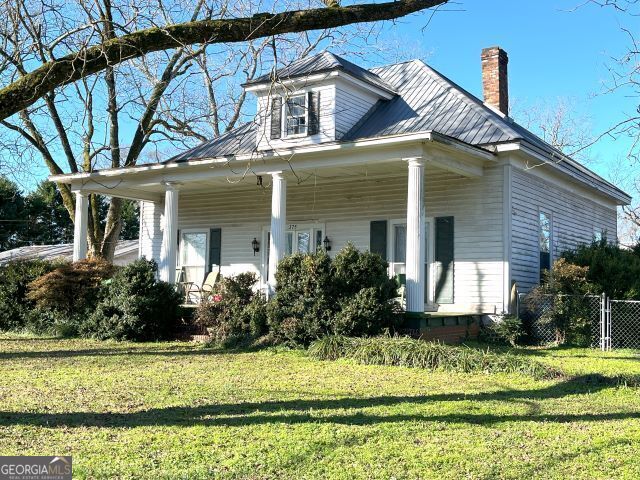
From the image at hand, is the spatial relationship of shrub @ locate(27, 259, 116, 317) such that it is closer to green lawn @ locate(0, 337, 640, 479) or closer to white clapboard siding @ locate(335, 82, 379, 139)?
green lawn @ locate(0, 337, 640, 479)

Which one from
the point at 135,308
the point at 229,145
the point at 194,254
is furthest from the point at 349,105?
the point at 135,308

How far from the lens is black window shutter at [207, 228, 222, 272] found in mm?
18734

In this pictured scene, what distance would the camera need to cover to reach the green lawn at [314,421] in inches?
183

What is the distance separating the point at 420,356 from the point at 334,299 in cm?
245

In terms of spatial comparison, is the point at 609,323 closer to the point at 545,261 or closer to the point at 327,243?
the point at 545,261

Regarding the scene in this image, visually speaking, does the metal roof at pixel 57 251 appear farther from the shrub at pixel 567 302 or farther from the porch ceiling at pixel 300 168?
the shrub at pixel 567 302

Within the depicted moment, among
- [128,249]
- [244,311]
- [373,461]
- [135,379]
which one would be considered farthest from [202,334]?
[128,249]

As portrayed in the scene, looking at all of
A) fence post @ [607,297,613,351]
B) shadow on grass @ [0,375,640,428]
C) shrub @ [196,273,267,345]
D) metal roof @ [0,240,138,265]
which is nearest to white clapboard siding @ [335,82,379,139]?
shrub @ [196,273,267,345]

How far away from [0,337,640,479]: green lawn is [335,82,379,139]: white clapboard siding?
24.1 feet

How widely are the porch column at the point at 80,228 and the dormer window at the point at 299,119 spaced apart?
18.9 ft

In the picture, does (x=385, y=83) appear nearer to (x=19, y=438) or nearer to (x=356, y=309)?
(x=356, y=309)

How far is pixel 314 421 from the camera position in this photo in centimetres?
597

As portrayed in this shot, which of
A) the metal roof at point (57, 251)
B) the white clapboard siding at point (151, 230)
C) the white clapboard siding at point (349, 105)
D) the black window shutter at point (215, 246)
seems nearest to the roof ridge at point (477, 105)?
the white clapboard siding at point (349, 105)

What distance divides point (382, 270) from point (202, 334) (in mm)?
4314
